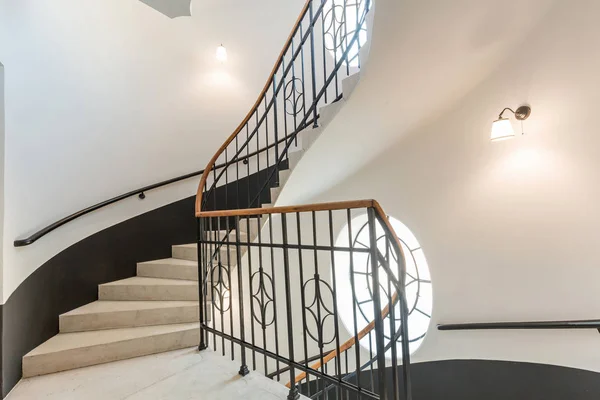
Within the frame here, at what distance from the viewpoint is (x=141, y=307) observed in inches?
98.6

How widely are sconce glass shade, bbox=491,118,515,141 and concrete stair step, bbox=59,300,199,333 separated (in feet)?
8.71

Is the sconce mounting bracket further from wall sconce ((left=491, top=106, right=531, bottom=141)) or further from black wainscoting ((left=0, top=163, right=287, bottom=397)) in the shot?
black wainscoting ((left=0, top=163, right=287, bottom=397))

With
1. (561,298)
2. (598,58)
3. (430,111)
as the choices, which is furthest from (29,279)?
(598,58)

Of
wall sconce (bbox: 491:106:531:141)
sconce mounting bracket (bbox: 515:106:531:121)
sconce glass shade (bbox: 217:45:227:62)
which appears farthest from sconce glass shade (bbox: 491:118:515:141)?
sconce glass shade (bbox: 217:45:227:62)

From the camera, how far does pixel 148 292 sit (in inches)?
106

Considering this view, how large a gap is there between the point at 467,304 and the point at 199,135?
3.36 metres

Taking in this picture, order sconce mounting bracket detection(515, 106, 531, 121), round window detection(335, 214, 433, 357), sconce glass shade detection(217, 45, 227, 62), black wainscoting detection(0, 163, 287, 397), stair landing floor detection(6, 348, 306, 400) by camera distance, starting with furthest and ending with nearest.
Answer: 1. sconce glass shade detection(217, 45, 227, 62)
2. round window detection(335, 214, 433, 357)
3. sconce mounting bracket detection(515, 106, 531, 121)
4. black wainscoting detection(0, 163, 287, 397)
5. stair landing floor detection(6, 348, 306, 400)

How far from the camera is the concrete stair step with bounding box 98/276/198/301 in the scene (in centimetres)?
267

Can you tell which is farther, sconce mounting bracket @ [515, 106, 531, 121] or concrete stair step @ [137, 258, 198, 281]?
concrete stair step @ [137, 258, 198, 281]

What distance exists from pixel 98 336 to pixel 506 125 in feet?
11.0

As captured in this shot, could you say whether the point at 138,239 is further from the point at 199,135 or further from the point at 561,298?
the point at 561,298

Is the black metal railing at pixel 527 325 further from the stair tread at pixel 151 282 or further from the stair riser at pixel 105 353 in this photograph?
the stair tread at pixel 151 282

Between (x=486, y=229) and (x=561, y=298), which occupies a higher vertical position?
(x=486, y=229)

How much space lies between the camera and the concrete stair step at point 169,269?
2889 millimetres
